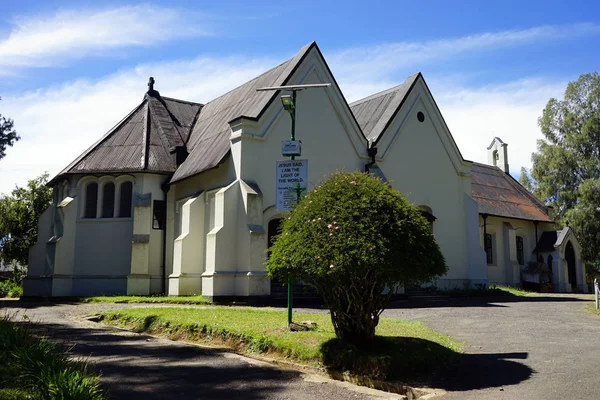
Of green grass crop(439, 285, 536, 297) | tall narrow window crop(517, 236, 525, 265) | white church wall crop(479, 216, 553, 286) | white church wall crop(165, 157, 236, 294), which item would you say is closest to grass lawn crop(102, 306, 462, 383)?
white church wall crop(165, 157, 236, 294)

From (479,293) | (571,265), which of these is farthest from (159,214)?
(571,265)

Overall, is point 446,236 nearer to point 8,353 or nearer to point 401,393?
point 401,393

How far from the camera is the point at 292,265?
9.27 m

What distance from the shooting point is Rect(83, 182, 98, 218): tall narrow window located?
26.0 metres

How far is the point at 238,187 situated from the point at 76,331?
9.97 meters

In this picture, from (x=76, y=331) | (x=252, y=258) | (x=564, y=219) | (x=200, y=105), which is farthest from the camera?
(x=564, y=219)

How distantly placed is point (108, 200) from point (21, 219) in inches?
626

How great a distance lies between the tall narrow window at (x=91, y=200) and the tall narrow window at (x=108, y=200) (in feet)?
1.39

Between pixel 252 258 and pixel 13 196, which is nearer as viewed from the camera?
pixel 252 258

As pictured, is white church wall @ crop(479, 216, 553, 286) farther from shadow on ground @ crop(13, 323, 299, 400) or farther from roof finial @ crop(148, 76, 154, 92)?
shadow on ground @ crop(13, 323, 299, 400)

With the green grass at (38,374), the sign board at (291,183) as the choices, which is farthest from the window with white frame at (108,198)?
the green grass at (38,374)

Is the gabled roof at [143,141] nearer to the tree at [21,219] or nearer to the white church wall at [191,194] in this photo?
the white church wall at [191,194]

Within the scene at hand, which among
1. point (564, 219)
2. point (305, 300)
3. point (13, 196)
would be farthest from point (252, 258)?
point (564, 219)

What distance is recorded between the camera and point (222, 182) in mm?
22906
